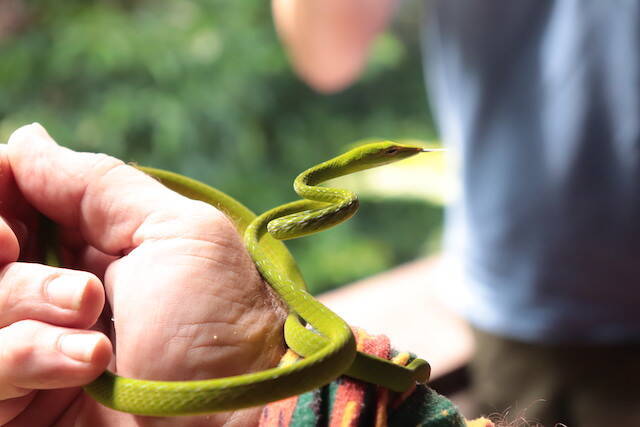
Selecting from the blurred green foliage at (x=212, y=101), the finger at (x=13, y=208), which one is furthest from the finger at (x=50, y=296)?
the blurred green foliage at (x=212, y=101)

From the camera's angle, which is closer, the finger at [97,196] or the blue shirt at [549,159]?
the finger at [97,196]

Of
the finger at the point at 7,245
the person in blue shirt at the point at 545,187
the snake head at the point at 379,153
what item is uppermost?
the finger at the point at 7,245

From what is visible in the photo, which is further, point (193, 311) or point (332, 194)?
point (332, 194)

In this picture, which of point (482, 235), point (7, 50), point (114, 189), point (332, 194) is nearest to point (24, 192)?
point (114, 189)

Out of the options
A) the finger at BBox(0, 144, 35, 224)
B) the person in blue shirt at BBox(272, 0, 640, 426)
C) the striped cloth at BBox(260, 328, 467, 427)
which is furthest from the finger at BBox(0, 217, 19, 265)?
the person in blue shirt at BBox(272, 0, 640, 426)

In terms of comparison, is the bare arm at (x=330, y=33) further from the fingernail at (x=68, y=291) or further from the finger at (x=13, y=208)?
the fingernail at (x=68, y=291)

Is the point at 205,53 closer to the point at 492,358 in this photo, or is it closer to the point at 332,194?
the point at 492,358

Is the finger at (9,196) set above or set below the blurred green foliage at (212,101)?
above
